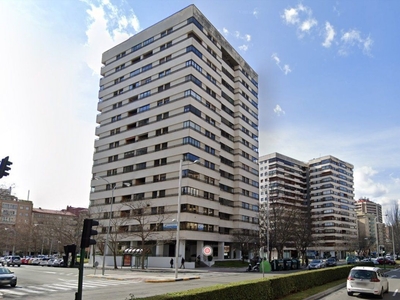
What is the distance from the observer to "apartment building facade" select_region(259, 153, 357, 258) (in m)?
135

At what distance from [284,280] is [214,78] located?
5780cm

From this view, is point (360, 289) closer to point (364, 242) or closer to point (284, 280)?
point (284, 280)

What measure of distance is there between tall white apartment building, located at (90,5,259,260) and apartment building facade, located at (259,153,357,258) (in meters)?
56.7

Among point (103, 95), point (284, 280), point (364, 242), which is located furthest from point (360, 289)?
point (364, 242)

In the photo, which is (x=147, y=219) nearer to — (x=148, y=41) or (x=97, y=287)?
(x=148, y=41)

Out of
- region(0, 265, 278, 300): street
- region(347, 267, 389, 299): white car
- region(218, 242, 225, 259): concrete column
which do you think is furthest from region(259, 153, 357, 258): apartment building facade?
region(347, 267, 389, 299): white car

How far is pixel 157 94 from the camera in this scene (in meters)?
67.0

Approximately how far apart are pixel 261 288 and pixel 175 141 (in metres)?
48.8

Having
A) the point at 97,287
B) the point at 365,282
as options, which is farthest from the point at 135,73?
the point at 365,282

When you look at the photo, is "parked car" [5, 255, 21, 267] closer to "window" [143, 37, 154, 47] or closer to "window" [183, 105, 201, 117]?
"window" [183, 105, 201, 117]

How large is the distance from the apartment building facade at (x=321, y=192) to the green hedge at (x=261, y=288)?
4327 inches

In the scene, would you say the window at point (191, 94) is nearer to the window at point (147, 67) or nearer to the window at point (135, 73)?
the window at point (147, 67)

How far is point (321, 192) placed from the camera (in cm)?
14275

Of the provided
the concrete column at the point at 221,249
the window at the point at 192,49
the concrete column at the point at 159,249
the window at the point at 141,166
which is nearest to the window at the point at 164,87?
the window at the point at 192,49
